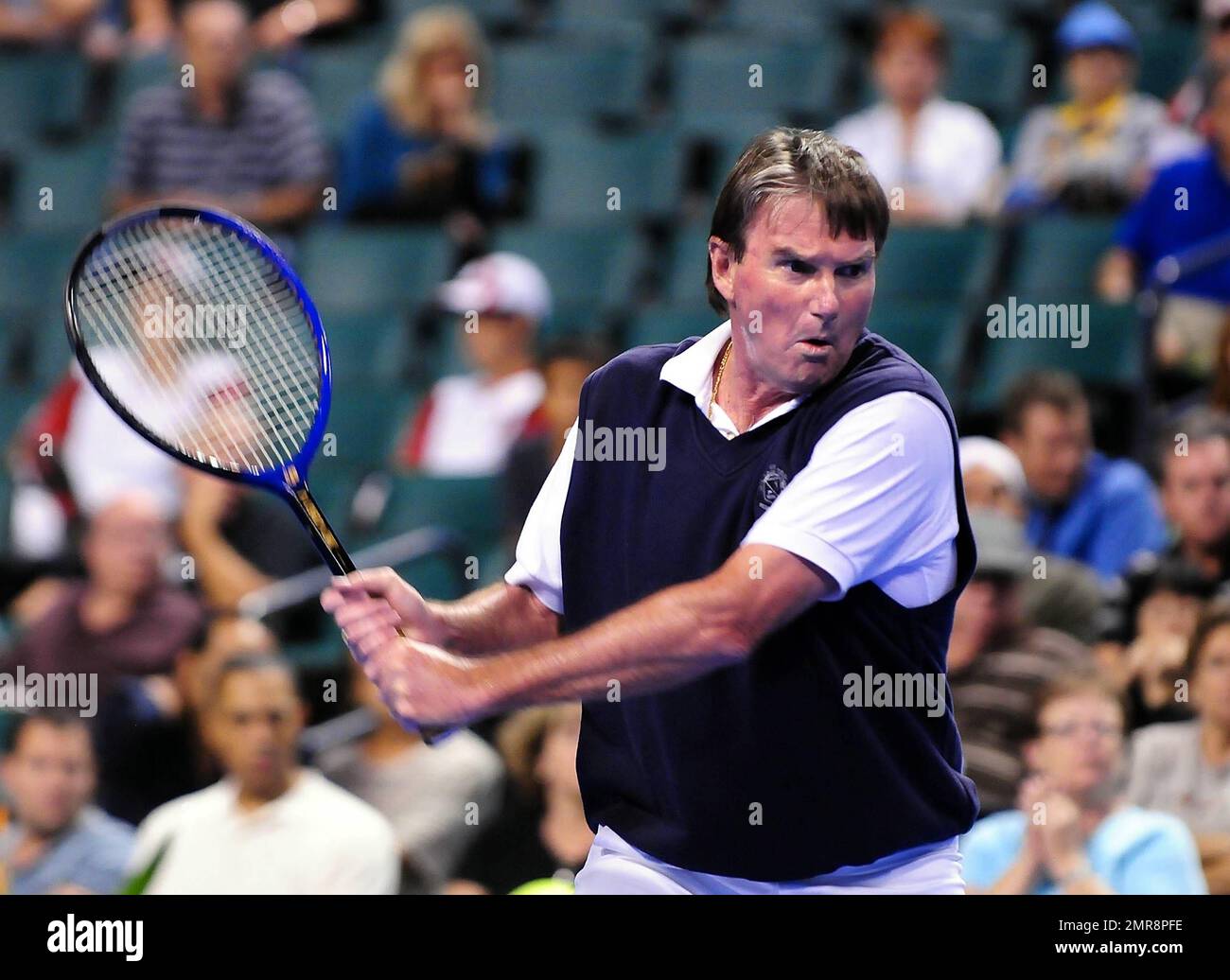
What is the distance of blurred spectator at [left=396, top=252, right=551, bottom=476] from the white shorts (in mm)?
3058

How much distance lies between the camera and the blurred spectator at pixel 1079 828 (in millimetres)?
3828

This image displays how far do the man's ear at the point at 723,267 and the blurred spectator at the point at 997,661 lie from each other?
160 centimetres

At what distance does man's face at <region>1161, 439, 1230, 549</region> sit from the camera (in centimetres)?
472

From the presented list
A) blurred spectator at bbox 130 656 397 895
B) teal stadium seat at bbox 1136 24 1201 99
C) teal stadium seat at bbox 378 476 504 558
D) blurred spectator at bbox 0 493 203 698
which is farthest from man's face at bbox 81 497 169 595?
teal stadium seat at bbox 1136 24 1201 99

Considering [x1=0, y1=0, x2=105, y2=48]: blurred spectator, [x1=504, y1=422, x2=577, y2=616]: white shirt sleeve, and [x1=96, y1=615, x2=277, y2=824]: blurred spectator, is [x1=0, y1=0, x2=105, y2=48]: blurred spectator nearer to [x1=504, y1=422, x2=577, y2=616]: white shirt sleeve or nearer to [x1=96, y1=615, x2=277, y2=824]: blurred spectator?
[x1=96, y1=615, x2=277, y2=824]: blurred spectator

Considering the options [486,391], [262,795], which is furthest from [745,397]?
[486,391]

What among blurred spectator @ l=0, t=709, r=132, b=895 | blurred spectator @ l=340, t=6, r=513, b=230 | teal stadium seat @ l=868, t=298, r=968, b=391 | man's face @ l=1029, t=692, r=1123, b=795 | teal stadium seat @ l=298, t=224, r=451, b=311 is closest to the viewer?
man's face @ l=1029, t=692, r=1123, b=795

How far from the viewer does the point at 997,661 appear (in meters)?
4.32

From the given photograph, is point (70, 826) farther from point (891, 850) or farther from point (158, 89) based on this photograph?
point (158, 89)

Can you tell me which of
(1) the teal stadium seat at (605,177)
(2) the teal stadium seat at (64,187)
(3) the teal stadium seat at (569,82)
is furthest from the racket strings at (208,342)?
(3) the teal stadium seat at (569,82)

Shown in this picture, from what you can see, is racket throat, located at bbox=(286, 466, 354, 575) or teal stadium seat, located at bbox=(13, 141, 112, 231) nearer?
racket throat, located at bbox=(286, 466, 354, 575)

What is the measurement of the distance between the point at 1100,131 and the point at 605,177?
1630 mm
